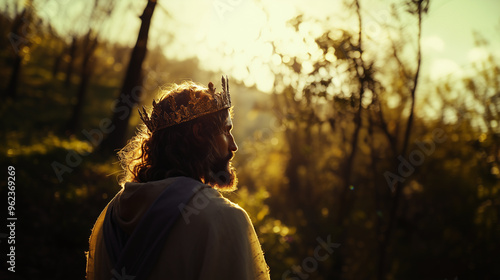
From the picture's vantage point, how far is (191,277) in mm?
1929

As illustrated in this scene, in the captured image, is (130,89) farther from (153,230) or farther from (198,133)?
(153,230)

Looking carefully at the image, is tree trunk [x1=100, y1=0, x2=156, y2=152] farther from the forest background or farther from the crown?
the crown

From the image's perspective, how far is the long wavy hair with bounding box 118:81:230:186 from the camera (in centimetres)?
207

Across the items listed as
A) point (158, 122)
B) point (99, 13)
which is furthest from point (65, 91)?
point (158, 122)

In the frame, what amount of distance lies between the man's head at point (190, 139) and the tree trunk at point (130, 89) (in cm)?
700

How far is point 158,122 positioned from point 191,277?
0.83 metres

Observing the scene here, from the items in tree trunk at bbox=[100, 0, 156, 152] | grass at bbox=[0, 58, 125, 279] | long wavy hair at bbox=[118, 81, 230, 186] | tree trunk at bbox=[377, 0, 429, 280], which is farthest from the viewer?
tree trunk at bbox=[100, 0, 156, 152]

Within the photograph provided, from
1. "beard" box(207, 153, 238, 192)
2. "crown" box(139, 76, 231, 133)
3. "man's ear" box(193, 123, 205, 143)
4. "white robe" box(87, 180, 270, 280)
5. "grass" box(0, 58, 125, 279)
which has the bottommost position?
"grass" box(0, 58, 125, 279)

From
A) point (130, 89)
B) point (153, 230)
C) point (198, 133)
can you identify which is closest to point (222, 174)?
point (198, 133)

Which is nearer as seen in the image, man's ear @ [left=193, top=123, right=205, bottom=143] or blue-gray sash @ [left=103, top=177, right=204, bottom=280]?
blue-gray sash @ [left=103, top=177, right=204, bottom=280]

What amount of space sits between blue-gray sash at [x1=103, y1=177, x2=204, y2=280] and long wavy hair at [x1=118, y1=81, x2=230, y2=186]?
0.37 feet

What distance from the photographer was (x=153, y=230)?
74.9 inches

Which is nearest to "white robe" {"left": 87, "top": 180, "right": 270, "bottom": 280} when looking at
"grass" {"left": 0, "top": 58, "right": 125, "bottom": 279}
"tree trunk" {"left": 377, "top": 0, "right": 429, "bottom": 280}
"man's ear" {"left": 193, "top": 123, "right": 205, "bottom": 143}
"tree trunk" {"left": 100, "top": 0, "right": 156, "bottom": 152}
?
"man's ear" {"left": 193, "top": 123, "right": 205, "bottom": 143}

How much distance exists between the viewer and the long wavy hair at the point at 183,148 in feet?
6.79
